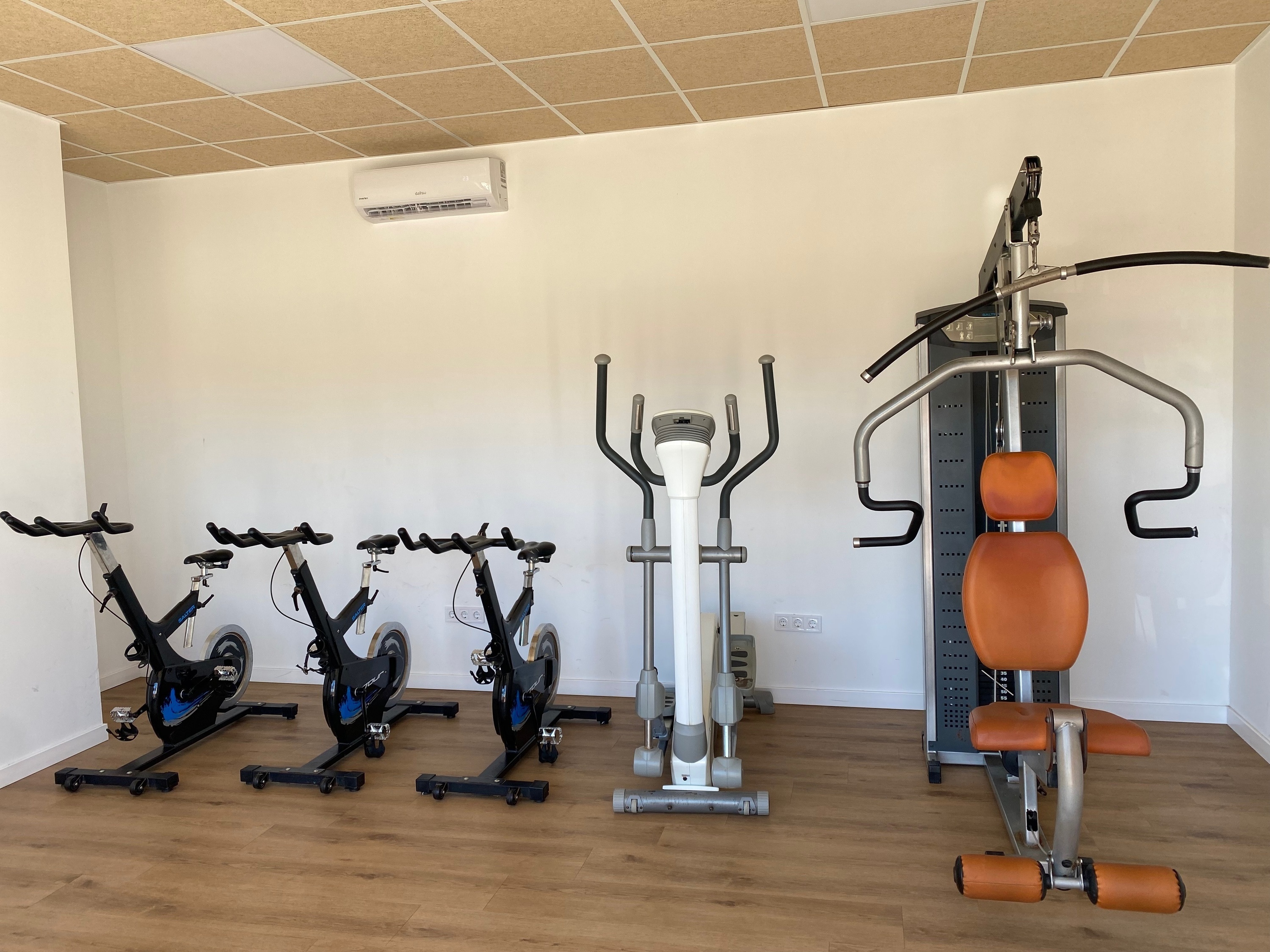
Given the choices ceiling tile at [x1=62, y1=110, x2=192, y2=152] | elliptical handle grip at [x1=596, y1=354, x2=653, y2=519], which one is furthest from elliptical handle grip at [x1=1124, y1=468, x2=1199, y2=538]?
ceiling tile at [x1=62, y1=110, x2=192, y2=152]

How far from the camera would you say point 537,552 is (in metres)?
3.56

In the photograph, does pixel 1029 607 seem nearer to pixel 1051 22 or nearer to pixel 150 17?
pixel 1051 22

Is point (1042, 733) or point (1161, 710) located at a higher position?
point (1042, 733)

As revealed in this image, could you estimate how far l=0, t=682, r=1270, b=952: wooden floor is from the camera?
2.26m

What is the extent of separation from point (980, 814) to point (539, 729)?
160 cm

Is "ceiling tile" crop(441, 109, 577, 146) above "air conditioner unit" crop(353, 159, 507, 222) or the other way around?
above

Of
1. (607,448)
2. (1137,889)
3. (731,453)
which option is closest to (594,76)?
(607,448)

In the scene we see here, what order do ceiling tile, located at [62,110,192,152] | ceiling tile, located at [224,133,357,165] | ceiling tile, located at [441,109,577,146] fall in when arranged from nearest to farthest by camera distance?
ceiling tile, located at [62,110,192,152] → ceiling tile, located at [441,109,577,146] → ceiling tile, located at [224,133,357,165]

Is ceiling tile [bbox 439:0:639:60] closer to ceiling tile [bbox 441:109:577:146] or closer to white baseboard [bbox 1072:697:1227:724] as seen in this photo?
ceiling tile [bbox 441:109:577:146]

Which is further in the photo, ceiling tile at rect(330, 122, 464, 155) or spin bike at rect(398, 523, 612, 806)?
ceiling tile at rect(330, 122, 464, 155)

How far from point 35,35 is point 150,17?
0.43 m

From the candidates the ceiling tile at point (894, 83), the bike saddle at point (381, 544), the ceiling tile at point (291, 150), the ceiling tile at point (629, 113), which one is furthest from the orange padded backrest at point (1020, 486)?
the ceiling tile at point (291, 150)


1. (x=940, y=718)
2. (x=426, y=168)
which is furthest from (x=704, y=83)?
(x=940, y=718)

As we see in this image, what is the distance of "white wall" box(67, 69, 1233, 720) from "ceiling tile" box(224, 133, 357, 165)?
80 millimetres
